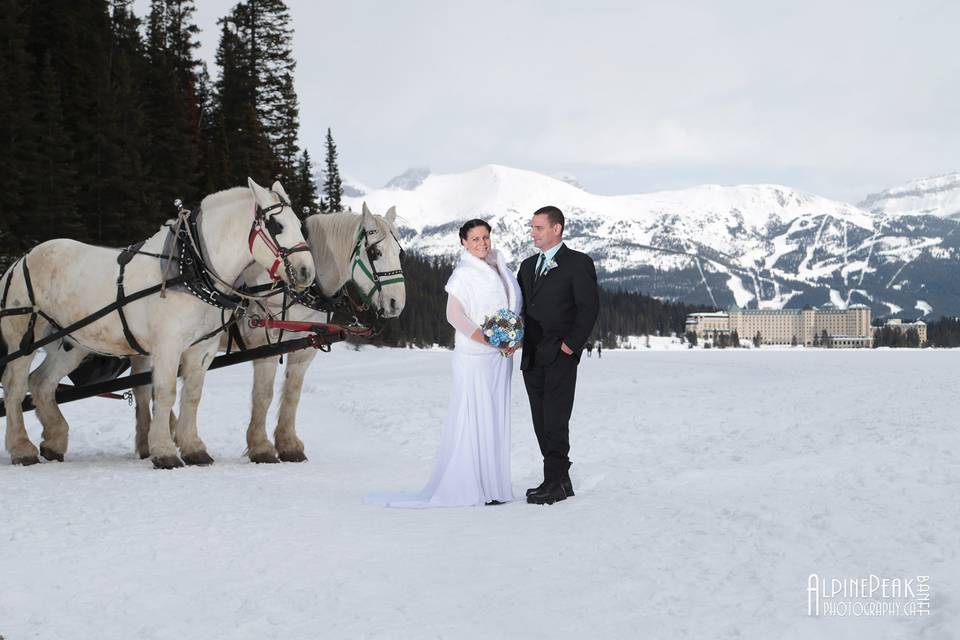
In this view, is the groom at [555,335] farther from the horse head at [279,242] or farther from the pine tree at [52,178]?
the pine tree at [52,178]

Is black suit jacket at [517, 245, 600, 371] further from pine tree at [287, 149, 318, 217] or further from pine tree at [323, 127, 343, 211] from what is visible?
pine tree at [323, 127, 343, 211]

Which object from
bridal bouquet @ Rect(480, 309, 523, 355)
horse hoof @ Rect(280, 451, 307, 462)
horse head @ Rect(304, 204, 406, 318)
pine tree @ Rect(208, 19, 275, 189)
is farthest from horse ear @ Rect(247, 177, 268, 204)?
pine tree @ Rect(208, 19, 275, 189)

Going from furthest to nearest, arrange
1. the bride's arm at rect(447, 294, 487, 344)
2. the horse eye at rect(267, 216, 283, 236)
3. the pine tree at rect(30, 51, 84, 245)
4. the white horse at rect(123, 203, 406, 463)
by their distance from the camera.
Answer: the pine tree at rect(30, 51, 84, 245) < the white horse at rect(123, 203, 406, 463) < the horse eye at rect(267, 216, 283, 236) < the bride's arm at rect(447, 294, 487, 344)

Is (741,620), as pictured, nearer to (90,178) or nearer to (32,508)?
(32,508)

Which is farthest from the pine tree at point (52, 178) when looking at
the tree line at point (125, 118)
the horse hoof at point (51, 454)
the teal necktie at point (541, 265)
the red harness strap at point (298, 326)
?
the teal necktie at point (541, 265)

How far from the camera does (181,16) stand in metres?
55.7

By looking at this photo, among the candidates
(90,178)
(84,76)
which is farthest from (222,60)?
(90,178)

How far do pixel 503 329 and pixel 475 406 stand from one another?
Answer: 0.86 m

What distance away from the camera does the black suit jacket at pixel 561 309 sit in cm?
731

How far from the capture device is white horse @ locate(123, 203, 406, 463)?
8648 mm

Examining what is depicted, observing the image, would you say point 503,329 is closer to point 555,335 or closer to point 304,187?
point 555,335

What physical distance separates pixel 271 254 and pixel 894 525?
223 inches

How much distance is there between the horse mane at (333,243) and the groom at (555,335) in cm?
208

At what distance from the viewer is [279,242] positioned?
807 centimetres
